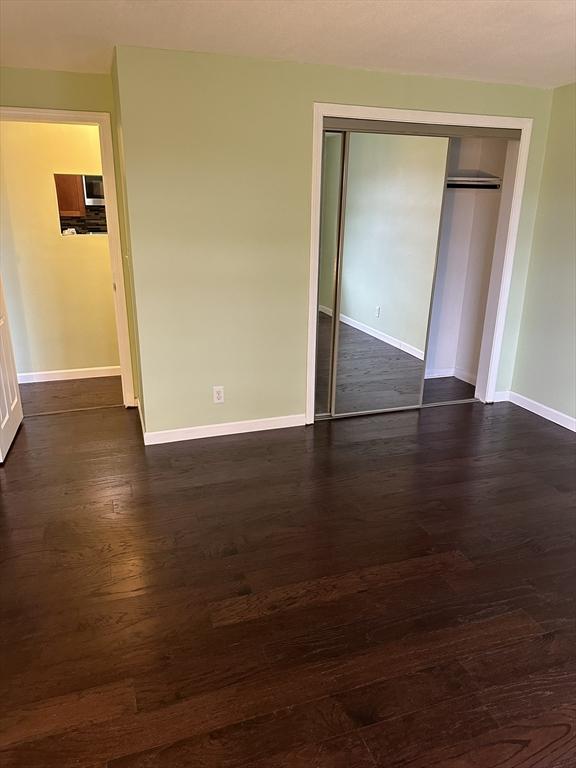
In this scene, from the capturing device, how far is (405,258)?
13.5 feet

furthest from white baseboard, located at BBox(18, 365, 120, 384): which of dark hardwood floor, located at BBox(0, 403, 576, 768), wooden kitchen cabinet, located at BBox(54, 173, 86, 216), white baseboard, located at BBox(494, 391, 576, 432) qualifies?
white baseboard, located at BBox(494, 391, 576, 432)

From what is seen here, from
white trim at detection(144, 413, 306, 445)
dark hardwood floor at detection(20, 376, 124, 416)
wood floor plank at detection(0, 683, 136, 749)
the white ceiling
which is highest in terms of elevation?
the white ceiling

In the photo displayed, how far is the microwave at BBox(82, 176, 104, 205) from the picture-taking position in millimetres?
4535

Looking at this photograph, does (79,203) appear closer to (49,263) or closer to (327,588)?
(49,263)

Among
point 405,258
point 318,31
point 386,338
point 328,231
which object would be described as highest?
point 318,31

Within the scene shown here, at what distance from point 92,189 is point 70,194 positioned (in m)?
0.20

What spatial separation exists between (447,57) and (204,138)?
150 cm

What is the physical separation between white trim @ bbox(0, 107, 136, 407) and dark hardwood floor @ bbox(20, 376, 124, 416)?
1.13 feet

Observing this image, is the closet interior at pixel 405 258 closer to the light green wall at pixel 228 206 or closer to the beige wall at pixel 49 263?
the light green wall at pixel 228 206

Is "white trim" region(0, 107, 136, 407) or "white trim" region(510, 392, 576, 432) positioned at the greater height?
"white trim" region(0, 107, 136, 407)

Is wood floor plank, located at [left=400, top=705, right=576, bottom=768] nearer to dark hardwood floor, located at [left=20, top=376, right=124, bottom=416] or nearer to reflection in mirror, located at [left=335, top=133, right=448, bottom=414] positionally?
reflection in mirror, located at [left=335, top=133, right=448, bottom=414]

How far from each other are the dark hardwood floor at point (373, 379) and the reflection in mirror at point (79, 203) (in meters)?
2.43

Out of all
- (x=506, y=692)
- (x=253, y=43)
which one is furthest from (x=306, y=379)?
(x=506, y=692)

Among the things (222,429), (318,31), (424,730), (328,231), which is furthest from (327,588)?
(318,31)
